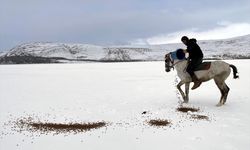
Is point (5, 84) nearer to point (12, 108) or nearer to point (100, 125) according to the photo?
point (12, 108)

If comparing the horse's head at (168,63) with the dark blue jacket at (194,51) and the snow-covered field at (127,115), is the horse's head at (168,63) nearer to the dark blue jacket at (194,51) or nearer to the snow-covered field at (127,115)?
the dark blue jacket at (194,51)

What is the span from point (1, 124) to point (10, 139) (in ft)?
8.65

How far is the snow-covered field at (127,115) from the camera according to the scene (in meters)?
12.6

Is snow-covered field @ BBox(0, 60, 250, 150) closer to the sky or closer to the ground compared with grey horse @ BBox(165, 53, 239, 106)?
closer to the ground

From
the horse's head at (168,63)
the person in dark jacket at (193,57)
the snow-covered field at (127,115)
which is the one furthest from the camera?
the horse's head at (168,63)

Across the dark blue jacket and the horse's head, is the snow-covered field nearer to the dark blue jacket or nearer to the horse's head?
the horse's head

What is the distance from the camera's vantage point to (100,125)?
14906mm

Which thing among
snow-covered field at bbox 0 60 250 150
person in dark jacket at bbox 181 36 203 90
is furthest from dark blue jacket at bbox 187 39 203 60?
snow-covered field at bbox 0 60 250 150

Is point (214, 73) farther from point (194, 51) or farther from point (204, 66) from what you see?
point (194, 51)

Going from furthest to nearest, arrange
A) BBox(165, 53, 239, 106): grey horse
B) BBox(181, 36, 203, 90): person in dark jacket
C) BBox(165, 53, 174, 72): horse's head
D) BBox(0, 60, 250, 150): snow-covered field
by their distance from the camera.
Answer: BBox(165, 53, 174, 72): horse's head, BBox(181, 36, 203, 90): person in dark jacket, BBox(165, 53, 239, 106): grey horse, BBox(0, 60, 250, 150): snow-covered field

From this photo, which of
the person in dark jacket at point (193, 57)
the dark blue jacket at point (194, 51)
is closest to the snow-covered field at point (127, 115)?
the person in dark jacket at point (193, 57)

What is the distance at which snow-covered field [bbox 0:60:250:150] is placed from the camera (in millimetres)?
12570

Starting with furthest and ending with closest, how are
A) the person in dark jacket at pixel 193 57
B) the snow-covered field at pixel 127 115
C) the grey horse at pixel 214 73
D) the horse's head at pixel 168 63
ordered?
the horse's head at pixel 168 63 < the person in dark jacket at pixel 193 57 < the grey horse at pixel 214 73 < the snow-covered field at pixel 127 115

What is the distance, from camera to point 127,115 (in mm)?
16953
